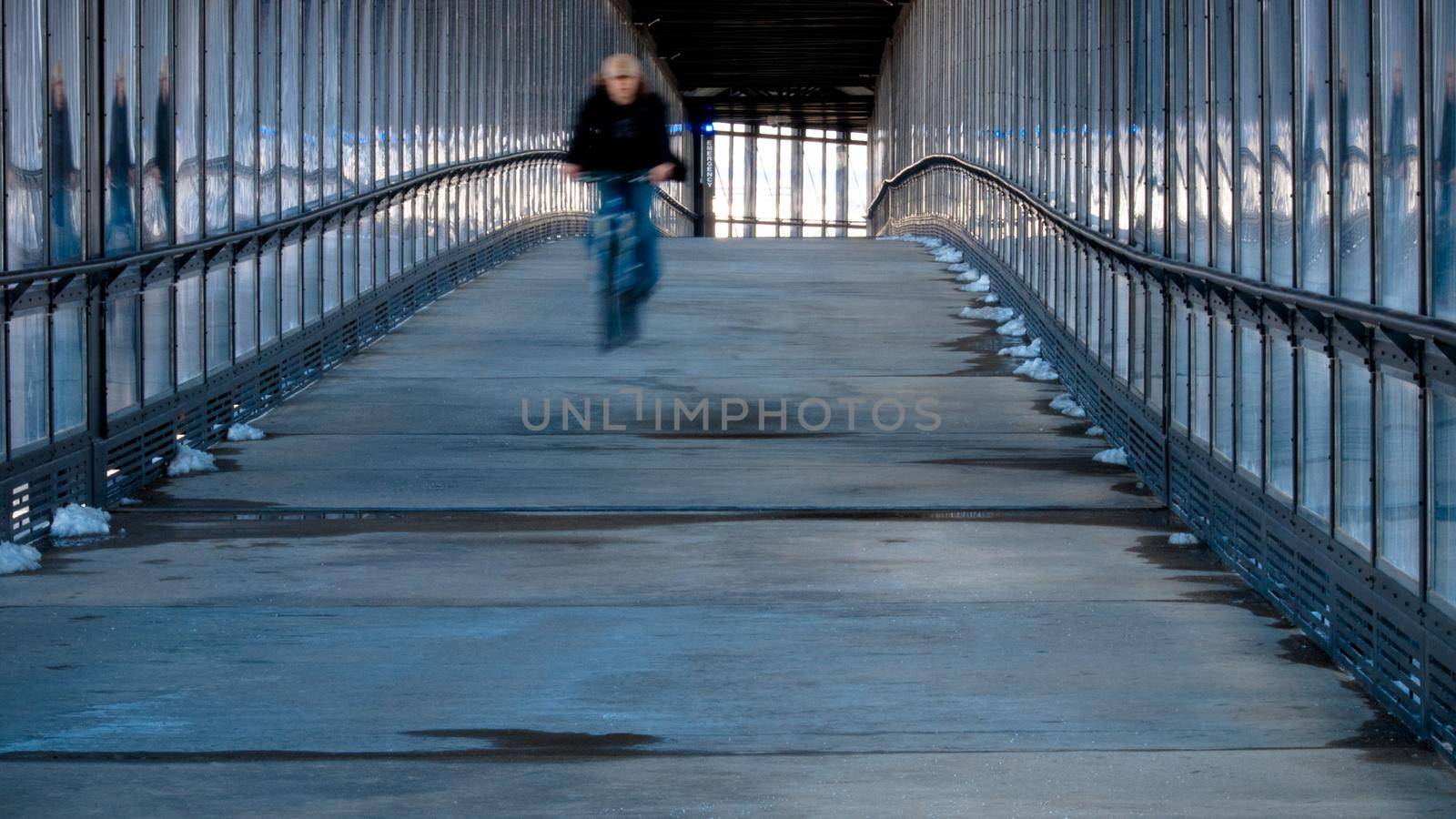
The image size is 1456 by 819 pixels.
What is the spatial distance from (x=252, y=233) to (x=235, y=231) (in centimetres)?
22

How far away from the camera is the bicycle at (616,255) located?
34.8 feet

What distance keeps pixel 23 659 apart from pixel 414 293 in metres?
11.2

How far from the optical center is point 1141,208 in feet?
34.5

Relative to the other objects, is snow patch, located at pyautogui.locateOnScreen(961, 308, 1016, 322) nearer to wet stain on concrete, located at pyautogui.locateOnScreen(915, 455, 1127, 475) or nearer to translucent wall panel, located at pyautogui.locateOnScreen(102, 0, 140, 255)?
wet stain on concrete, located at pyautogui.locateOnScreen(915, 455, 1127, 475)

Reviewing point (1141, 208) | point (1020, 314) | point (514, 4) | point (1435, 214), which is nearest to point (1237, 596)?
point (1435, 214)

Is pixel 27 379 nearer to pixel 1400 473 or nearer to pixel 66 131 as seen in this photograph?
pixel 66 131

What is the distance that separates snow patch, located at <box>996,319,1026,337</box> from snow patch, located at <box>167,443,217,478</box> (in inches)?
271

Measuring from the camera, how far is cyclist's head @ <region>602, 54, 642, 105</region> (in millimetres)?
10297

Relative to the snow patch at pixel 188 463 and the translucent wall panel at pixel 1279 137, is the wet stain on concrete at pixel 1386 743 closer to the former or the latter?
the translucent wall panel at pixel 1279 137

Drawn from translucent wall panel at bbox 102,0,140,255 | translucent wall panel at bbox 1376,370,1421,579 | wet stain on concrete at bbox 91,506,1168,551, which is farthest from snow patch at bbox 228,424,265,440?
translucent wall panel at bbox 1376,370,1421,579

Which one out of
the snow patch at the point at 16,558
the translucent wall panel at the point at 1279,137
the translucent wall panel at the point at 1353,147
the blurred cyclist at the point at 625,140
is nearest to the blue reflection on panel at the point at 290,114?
the blurred cyclist at the point at 625,140

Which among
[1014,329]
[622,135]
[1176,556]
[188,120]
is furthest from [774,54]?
[1176,556]

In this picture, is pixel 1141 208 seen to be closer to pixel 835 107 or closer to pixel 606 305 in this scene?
pixel 606 305

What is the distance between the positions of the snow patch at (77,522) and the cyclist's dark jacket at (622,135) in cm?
327
